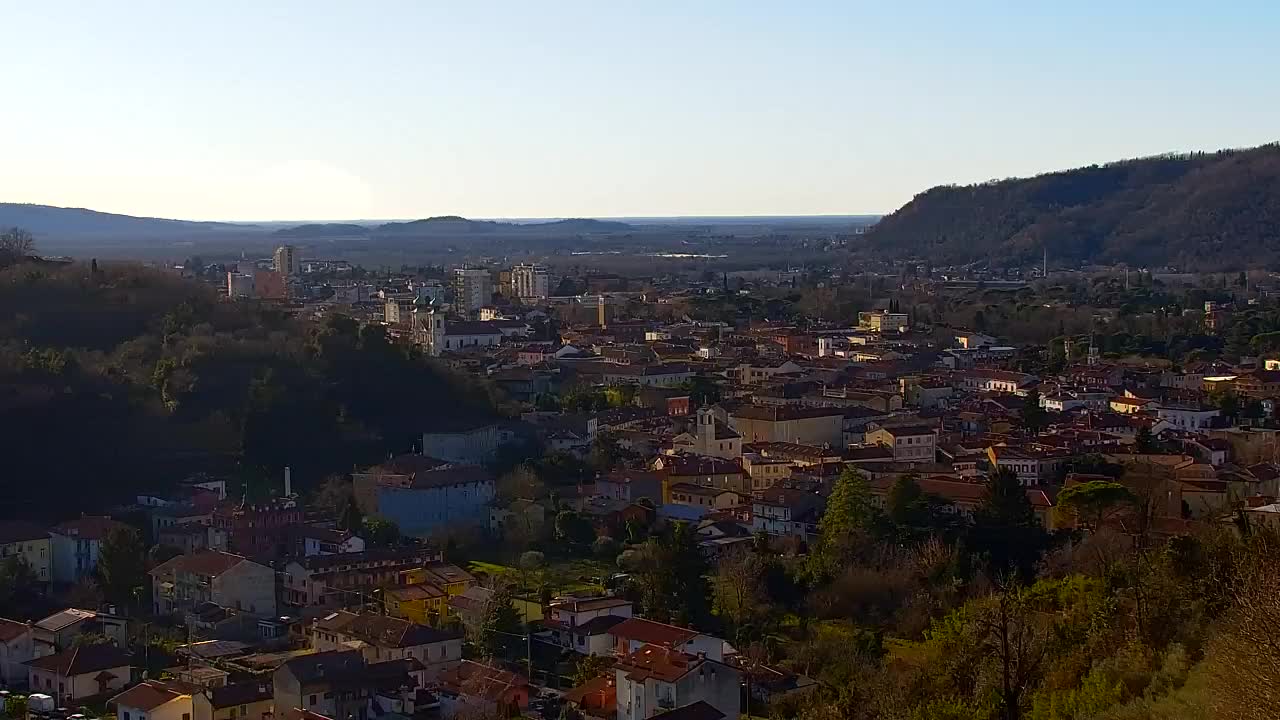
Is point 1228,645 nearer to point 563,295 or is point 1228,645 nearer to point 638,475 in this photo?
point 638,475

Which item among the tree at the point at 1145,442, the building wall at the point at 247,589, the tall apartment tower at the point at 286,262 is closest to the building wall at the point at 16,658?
the building wall at the point at 247,589

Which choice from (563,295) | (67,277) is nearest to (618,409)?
(67,277)

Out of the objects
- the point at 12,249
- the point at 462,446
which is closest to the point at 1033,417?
the point at 462,446

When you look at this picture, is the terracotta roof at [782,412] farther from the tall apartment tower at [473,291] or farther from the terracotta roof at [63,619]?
the tall apartment tower at [473,291]

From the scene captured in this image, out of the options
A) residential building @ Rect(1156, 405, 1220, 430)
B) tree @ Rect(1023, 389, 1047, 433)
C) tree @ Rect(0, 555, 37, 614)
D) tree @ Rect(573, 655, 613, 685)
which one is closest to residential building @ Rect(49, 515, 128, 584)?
tree @ Rect(0, 555, 37, 614)

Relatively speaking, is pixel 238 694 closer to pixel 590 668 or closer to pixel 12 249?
pixel 590 668

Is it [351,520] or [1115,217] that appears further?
[1115,217]
